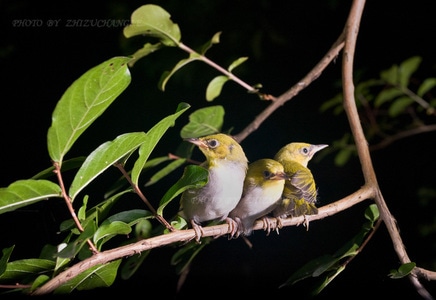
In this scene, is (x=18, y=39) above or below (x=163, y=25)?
above

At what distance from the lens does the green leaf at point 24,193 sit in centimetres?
37

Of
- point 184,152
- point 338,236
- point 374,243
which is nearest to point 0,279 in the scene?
point 184,152

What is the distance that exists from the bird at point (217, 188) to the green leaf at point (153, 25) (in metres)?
0.22

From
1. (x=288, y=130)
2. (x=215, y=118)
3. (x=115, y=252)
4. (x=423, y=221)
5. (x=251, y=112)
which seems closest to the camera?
(x=115, y=252)

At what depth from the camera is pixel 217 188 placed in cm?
46

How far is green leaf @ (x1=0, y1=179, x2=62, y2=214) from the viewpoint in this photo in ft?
1.20

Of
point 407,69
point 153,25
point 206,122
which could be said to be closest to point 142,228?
point 206,122

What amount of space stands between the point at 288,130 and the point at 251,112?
156 millimetres

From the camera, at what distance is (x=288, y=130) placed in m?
1.47

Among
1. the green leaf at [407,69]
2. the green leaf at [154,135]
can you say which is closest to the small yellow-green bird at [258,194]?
the green leaf at [154,135]

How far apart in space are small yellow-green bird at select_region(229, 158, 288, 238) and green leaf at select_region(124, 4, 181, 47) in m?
0.27

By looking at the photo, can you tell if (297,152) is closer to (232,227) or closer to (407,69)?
(232,227)

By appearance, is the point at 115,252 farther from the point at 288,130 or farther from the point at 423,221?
the point at 423,221

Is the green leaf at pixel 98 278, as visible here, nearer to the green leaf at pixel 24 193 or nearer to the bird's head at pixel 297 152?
the green leaf at pixel 24 193
